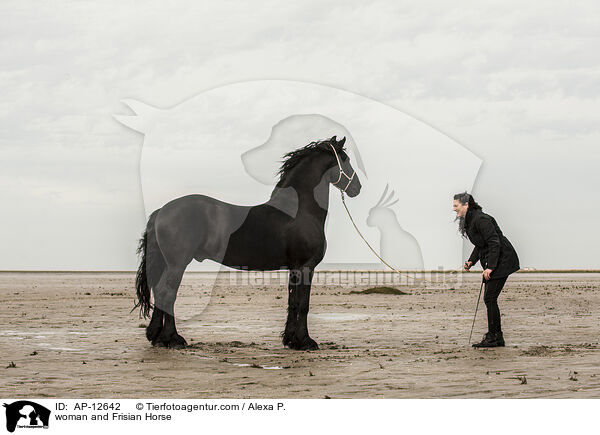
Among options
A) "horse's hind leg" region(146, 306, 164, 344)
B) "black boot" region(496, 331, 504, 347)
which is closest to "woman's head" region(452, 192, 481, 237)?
"black boot" region(496, 331, 504, 347)

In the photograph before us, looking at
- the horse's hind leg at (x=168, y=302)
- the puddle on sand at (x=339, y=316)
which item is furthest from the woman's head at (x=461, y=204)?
the puddle on sand at (x=339, y=316)

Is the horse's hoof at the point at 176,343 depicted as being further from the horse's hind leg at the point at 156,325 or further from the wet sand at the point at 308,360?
the horse's hind leg at the point at 156,325

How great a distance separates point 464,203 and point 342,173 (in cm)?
210

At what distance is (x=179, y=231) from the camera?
1073cm

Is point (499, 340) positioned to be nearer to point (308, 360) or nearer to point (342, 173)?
point (308, 360)

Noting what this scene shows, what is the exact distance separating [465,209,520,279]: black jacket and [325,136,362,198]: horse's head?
1.97m

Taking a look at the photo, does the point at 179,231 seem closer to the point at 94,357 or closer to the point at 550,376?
the point at 94,357

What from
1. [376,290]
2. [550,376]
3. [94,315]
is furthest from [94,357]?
[376,290]

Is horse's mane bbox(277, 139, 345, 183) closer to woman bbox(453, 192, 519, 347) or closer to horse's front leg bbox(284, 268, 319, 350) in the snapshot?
horse's front leg bbox(284, 268, 319, 350)

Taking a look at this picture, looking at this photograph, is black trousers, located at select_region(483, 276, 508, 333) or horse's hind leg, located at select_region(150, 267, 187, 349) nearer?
horse's hind leg, located at select_region(150, 267, 187, 349)

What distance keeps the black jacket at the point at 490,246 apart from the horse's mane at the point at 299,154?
2.54 meters
